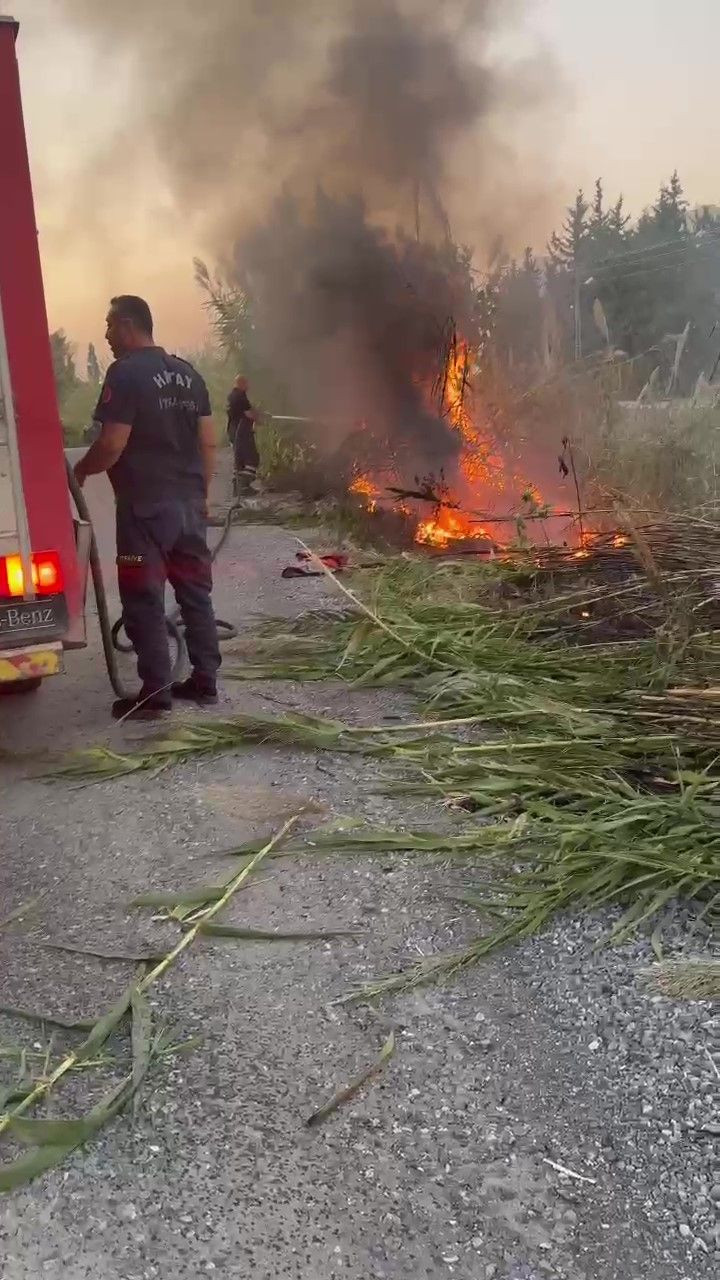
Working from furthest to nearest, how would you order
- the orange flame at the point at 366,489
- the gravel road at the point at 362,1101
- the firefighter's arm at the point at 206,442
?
the orange flame at the point at 366,489 < the firefighter's arm at the point at 206,442 < the gravel road at the point at 362,1101

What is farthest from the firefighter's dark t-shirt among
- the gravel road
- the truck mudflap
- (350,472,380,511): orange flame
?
(350,472,380,511): orange flame

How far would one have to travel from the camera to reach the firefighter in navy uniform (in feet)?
14.5

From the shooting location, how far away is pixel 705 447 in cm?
814

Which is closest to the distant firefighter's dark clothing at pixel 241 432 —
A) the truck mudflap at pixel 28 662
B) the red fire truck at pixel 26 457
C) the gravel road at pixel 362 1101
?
the red fire truck at pixel 26 457

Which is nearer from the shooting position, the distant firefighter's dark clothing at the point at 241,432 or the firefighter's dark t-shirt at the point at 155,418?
the firefighter's dark t-shirt at the point at 155,418

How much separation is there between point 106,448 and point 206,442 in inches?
21.1

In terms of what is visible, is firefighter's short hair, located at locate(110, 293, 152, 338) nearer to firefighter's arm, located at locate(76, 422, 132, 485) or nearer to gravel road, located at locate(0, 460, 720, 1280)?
firefighter's arm, located at locate(76, 422, 132, 485)

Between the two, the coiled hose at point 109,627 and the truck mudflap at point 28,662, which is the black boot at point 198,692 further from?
the truck mudflap at point 28,662

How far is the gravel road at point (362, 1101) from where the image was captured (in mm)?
1779

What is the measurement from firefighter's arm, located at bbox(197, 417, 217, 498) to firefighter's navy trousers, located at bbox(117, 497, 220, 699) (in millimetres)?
191

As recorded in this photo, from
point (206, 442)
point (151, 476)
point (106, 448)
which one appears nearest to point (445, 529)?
point (206, 442)

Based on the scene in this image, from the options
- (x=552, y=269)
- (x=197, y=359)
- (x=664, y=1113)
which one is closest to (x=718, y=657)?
(x=664, y=1113)

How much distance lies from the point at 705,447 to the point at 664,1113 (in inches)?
275

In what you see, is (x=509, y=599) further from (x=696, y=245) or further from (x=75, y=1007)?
(x=696, y=245)
